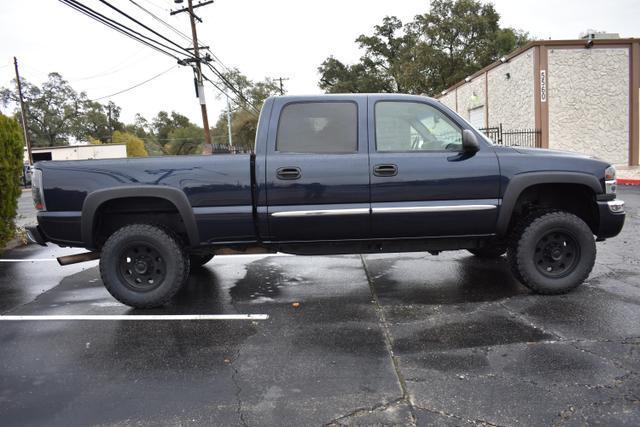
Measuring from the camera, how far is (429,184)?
447cm

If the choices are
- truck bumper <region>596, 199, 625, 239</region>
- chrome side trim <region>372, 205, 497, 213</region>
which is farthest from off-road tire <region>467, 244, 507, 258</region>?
chrome side trim <region>372, 205, 497, 213</region>

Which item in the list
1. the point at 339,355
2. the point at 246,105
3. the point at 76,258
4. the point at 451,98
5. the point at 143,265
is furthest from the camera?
the point at 246,105

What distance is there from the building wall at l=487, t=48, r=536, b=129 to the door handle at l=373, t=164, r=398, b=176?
687 inches

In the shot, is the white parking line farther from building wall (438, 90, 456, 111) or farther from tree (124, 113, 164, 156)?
tree (124, 113, 164, 156)

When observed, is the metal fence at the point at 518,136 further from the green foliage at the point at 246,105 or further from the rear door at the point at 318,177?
the green foliage at the point at 246,105

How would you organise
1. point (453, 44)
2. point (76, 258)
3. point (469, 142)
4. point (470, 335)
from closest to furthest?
point (470, 335), point (469, 142), point (76, 258), point (453, 44)

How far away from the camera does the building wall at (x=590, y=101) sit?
1911cm

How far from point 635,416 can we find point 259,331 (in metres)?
2.71

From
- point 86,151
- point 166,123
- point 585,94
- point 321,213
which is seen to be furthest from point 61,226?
point 166,123

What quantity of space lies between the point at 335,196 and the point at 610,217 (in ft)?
8.86

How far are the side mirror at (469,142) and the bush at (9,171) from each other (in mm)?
7243

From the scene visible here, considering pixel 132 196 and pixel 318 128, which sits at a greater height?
pixel 318 128

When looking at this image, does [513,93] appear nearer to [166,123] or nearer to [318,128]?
[318,128]

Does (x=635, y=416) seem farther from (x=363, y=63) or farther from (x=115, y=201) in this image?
(x=363, y=63)
